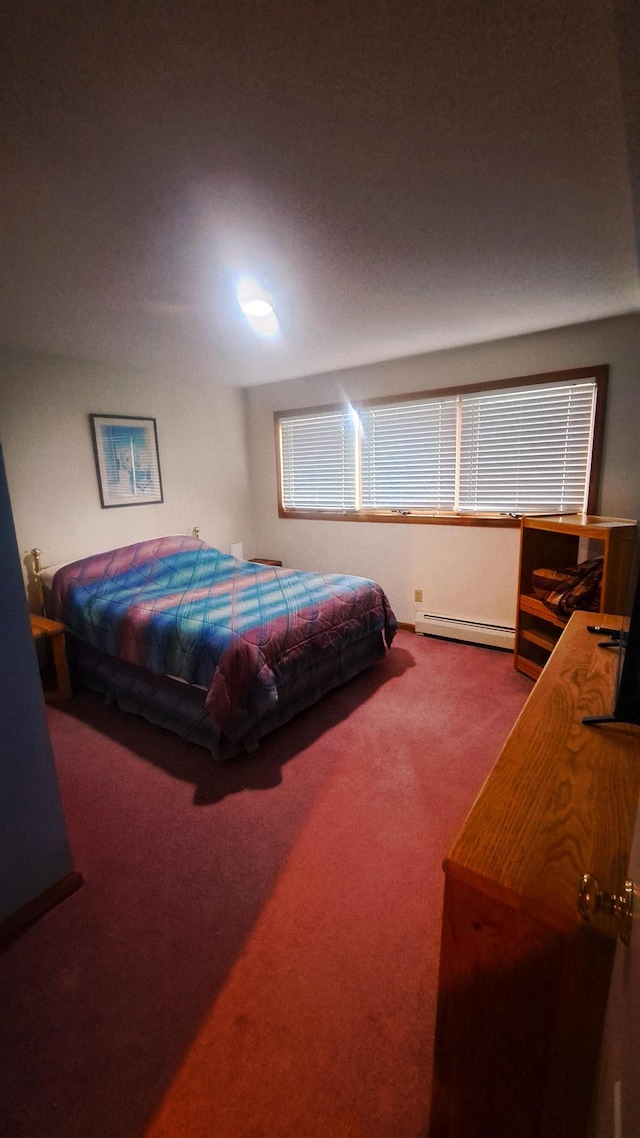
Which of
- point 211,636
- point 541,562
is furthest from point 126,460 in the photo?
point 541,562

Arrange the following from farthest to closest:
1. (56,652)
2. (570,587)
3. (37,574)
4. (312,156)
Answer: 1. (37,574)
2. (56,652)
3. (570,587)
4. (312,156)

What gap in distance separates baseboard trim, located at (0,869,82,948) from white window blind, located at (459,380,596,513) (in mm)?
3216

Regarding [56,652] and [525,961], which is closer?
[525,961]

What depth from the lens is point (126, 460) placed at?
3.60m

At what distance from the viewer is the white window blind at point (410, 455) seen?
11.8ft

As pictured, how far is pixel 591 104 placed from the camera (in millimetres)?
1123

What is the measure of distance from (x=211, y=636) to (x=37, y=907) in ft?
3.77

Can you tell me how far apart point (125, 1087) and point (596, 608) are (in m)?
2.66

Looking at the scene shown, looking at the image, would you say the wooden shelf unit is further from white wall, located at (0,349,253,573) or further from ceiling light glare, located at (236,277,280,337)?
white wall, located at (0,349,253,573)

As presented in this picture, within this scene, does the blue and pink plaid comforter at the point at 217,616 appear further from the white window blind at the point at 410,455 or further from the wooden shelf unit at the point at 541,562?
the white window blind at the point at 410,455

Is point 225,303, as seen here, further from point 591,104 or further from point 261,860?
point 261,860

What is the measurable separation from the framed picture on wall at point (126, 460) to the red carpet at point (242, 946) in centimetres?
193

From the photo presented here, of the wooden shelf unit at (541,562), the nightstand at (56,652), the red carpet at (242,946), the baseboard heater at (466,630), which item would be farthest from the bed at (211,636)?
the wooden shelf unit at (541,562)

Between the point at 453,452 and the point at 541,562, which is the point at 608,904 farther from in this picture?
the point at 453,452
